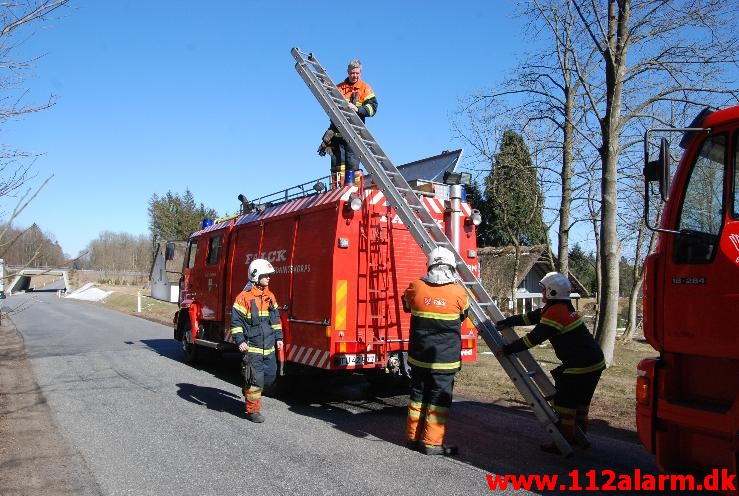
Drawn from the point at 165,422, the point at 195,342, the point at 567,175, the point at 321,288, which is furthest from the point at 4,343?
the point at 567,175

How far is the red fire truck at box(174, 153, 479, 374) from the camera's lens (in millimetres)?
7133

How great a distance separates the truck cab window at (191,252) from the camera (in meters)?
12.1

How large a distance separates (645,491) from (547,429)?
0.90 m

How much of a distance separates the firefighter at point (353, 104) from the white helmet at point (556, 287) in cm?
408

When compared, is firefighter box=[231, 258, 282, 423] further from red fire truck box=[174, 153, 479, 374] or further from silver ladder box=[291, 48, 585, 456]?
silver ladder box=[291, 48, 585, 456]

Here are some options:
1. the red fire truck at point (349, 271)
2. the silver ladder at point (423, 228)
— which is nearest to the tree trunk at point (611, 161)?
the red fire truck at point (349, 271)

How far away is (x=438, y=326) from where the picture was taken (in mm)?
5527

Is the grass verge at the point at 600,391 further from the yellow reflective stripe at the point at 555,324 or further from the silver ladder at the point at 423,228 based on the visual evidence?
the yellow reflective stripe at the point at 555,324

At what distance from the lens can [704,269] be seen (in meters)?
3.80

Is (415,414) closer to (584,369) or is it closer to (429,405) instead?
(429,405)

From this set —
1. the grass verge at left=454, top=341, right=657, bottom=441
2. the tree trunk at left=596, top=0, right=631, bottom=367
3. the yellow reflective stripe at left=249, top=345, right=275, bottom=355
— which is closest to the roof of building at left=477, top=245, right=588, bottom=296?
the grass verge at left=454, top=341, right=657, bottom=441

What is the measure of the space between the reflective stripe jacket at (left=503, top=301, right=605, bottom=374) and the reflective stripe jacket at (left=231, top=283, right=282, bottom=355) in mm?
2980

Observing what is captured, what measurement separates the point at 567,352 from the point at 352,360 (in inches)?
102

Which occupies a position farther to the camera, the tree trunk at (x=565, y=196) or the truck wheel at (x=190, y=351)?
the tree trunk at (x=565, y=196)
